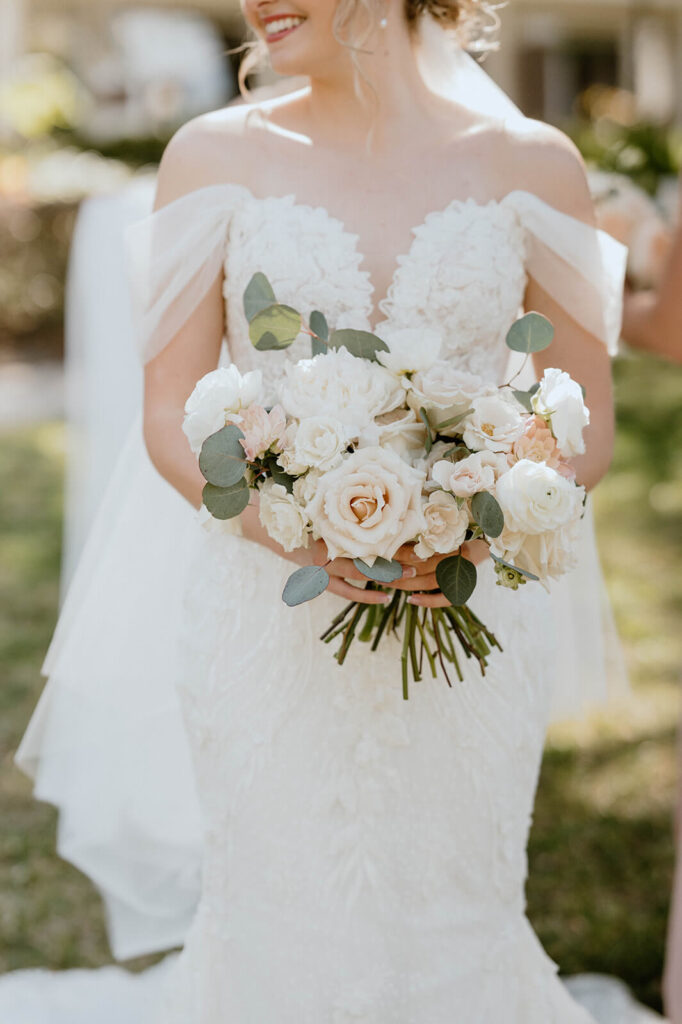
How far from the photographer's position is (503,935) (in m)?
2.53

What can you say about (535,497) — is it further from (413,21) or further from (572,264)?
(413,21)

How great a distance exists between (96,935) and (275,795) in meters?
1.56

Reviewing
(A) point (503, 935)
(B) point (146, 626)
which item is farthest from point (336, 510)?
(B) point (146, 626)

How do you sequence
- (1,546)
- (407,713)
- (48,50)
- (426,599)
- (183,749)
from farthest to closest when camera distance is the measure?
(48,50) → (1,546) → (183,749) → (407,713) → (426,599)

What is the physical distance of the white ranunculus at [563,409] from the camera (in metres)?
1.95

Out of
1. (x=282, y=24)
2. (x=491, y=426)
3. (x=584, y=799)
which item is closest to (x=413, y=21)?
(x=282, y=24)

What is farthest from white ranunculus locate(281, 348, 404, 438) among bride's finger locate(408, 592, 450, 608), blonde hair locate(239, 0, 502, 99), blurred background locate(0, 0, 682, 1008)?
blurred background locate(0, 0, 682, 1008)

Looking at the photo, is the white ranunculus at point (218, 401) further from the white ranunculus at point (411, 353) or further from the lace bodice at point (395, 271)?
the lace bodice at point (395, 271)

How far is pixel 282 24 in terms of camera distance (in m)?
2.39

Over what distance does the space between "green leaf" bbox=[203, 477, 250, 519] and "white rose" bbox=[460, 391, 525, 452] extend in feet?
1.29

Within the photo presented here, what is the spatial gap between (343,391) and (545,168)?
0.90m

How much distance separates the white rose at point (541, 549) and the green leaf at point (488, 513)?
0.05 m

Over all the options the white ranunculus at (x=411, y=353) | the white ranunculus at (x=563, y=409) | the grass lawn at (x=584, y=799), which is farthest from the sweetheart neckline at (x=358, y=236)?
the grass lawn at (x=584, y=799)

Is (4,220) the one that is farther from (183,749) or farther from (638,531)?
(183,749)
